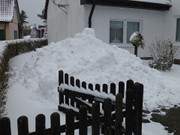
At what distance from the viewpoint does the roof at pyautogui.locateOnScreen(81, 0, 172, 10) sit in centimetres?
1456

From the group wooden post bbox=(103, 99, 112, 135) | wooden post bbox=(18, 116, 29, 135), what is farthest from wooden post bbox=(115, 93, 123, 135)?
wooden post bbox=(18, 116, 29, 135)

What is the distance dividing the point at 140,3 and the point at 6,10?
799 inches

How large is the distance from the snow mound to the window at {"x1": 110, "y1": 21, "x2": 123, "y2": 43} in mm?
5725

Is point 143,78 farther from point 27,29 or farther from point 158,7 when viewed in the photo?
point 27,29

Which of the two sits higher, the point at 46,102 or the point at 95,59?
the point at 95,59

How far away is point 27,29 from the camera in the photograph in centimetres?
6944

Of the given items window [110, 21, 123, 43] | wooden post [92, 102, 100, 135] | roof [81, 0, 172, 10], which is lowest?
wooden post [92, 102, 100, 135]

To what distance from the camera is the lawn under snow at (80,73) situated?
24.3ft

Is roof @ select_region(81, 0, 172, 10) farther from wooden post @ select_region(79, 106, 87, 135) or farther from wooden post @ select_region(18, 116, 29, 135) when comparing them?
wooden post @ select_region(18, 116, 29, 135)

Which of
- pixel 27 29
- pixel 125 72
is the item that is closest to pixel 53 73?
pixel 125 72

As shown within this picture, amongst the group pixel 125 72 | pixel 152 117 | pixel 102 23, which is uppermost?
pixel 102 23

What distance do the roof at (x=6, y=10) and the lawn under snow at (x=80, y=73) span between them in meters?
22.4

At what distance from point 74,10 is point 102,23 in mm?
1829

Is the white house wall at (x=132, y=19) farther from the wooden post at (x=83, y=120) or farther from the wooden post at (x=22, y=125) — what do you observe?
the wooden post at (x=22, y=125)
